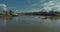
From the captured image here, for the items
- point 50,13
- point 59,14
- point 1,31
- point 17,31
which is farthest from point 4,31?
point 59,14

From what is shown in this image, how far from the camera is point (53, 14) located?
33125mm

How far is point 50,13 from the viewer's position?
32062 mm

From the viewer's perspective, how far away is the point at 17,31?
821 centimetres

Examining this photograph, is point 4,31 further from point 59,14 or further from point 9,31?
point 59,14

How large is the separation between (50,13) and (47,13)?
797 mm

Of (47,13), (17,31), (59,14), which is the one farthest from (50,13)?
(17,31)

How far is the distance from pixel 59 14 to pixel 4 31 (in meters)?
28.1

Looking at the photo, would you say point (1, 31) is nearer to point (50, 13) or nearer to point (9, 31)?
point (9, 31)

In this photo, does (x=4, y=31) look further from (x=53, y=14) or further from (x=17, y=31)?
(x=53, y=14)

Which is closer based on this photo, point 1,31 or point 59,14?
point 1,31

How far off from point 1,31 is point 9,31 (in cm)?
50

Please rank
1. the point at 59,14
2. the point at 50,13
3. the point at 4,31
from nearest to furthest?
the point at 4,31 < the point at 50,13 < the point at 59,14

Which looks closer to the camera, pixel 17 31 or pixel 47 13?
pixel 17 31

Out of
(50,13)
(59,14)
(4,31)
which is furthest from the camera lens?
(59,14)
